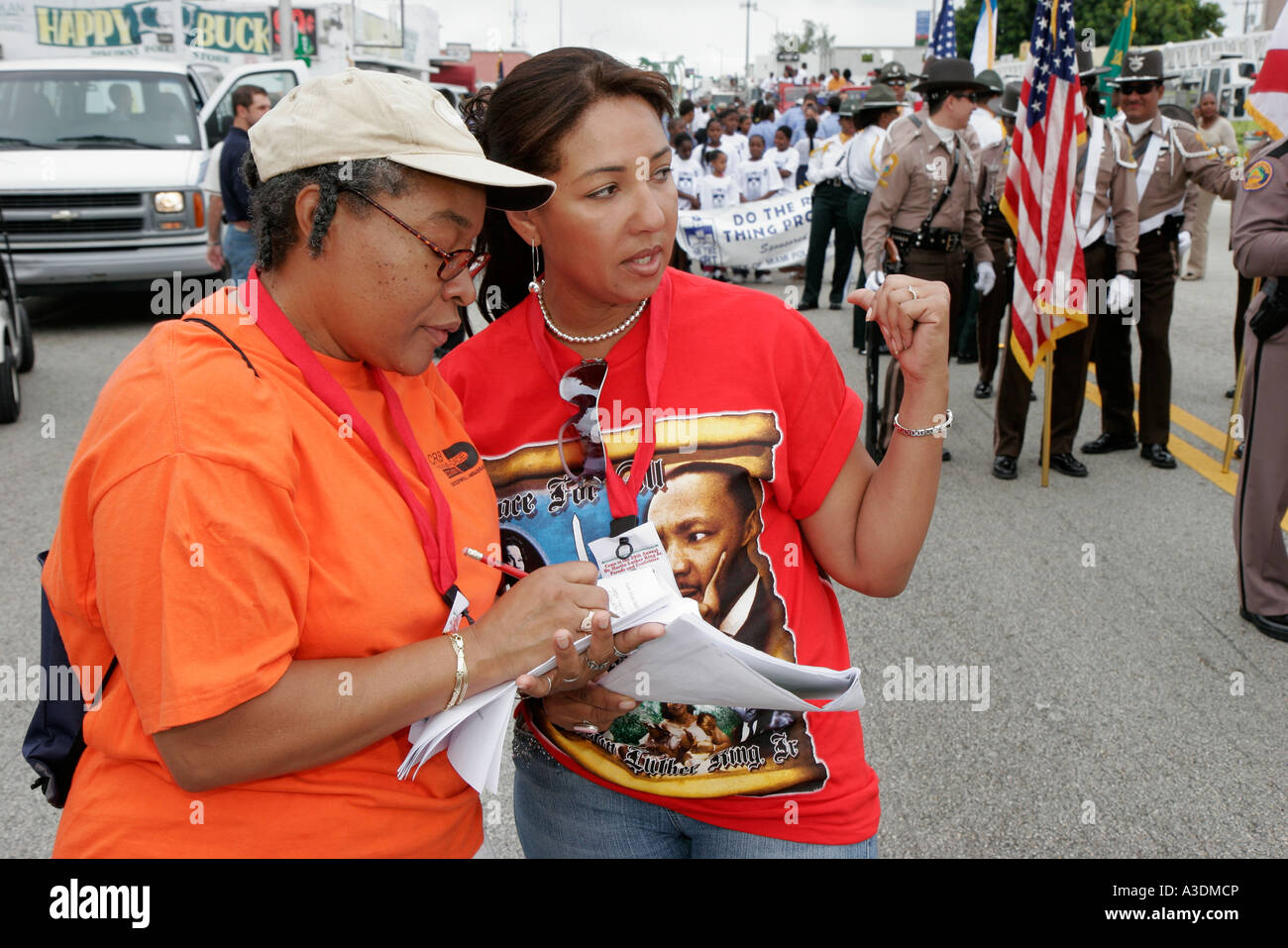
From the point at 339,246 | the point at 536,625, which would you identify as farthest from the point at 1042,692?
the point at 339,246

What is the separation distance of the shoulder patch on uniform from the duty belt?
9.58ft

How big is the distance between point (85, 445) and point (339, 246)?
417 millimetres

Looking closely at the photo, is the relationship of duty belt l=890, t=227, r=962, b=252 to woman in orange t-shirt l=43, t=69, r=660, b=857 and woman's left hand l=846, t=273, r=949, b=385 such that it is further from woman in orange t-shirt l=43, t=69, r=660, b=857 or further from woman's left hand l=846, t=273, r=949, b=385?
woman in orange t-shirt l=43, t=69, r=660, b=857

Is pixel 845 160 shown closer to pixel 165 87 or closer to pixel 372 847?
pixel 165 87

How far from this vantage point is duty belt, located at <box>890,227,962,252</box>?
7371 mm

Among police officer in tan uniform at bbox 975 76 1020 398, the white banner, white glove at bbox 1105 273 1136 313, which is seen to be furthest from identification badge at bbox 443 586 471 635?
the white banner

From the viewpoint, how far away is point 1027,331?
6730 mm

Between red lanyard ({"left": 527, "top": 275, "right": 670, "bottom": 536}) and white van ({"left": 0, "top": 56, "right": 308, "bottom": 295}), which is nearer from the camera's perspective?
red lanyard ({"left": 527, "top": 275, "right": 670, "bottom": 536})

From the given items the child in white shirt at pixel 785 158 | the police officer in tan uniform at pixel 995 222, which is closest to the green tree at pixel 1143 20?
the child in white shirt at pixel 785 158

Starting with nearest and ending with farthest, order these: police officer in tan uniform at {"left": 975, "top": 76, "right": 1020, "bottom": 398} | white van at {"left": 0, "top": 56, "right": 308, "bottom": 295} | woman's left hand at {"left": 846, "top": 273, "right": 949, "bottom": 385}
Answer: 1. woman's left hand at {"left": 846, "top": 273, "right": 949, "bottom": 385}
2. police officer in tan uniform at {"left": 975, "top": 76, "right": 1020, "bottom": 398}
3. white van at {"left": 0, "top": 56, "right": 308, "bottom": 295}

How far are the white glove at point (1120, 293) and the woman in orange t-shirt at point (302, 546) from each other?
20.0ft

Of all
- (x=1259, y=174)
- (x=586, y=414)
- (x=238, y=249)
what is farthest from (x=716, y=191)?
(x=586, y=414)

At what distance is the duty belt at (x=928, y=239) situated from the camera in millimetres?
7371

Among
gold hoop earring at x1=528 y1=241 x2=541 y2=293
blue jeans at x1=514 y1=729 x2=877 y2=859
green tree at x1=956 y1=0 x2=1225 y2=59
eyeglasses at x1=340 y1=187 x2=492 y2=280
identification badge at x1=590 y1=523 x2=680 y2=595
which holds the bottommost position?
blue jeans at x1=514 y1=729 x2=877 y2=859
